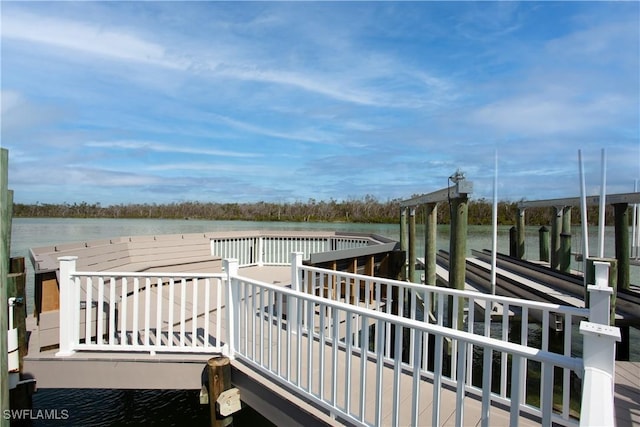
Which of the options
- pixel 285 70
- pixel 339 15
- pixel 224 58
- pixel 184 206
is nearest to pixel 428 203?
pixel 339 15

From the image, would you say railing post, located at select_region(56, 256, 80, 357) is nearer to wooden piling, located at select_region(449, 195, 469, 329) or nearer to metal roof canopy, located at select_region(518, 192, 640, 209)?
wooden piling, located at select_region(449, 195, 469, 329)

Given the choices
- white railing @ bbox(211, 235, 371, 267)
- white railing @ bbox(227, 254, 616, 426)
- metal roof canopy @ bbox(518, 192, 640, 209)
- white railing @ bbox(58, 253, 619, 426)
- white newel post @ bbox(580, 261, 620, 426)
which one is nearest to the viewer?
white newel post @ bbox(580, 261, 620, 426)

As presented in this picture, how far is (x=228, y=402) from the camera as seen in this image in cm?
301

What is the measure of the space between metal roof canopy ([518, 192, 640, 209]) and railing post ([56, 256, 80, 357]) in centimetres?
747

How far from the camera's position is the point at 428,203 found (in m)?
6.36

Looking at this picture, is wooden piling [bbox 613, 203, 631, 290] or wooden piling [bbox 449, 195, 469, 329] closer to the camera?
wooden piling [bbox 449, 195, 469, 329]

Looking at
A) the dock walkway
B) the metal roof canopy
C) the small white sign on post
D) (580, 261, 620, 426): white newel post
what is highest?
the metal roof canopy

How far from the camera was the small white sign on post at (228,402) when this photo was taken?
2.98 m

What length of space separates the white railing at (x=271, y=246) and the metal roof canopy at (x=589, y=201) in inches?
186

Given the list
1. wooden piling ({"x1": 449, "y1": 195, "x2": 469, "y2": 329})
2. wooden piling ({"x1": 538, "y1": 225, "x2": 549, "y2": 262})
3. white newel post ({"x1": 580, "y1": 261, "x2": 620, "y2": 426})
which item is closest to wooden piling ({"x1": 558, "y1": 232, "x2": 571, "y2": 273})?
wooden piling ({"x1": 538, "y1": 225, "x2": 549, "y2": 262})

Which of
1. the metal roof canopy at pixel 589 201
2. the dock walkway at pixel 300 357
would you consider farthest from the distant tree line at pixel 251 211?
the dock walkway at pixel 300 357

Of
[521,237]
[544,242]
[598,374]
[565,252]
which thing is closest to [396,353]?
[598,374]

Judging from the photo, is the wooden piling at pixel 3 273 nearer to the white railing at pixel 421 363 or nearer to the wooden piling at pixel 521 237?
the white railing at pixel 421 363

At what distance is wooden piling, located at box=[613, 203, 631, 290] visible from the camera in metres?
5.47
